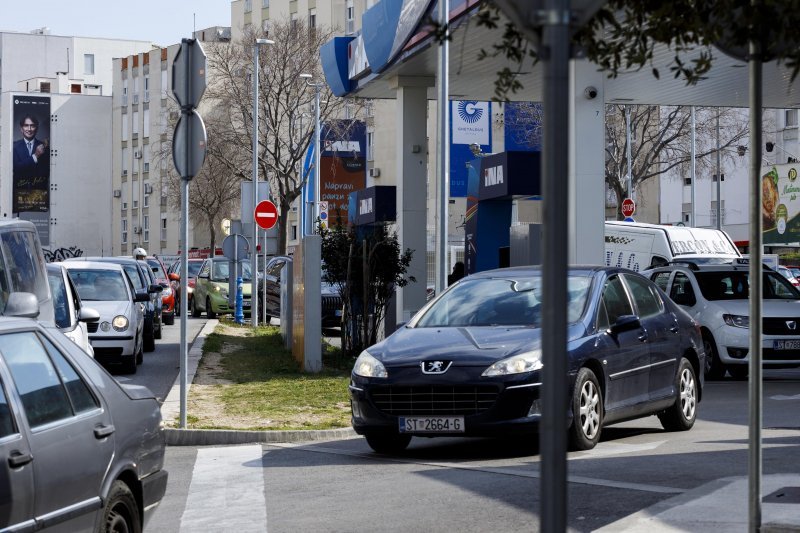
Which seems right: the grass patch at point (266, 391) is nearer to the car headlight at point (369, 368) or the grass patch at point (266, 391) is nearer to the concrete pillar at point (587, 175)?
the car headlight at point (369, 368)

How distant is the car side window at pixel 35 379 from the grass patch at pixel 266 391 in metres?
7.32

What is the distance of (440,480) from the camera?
999 centimetres

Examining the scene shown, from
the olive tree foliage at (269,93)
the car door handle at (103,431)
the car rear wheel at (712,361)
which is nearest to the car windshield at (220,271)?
the olive tree foliage at (269,93)

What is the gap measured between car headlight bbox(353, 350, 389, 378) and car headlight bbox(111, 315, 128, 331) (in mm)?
10322

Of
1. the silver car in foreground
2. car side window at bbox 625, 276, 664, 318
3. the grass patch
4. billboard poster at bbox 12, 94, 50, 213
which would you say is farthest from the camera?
billboard poster at bbox 12, 94, 50, 213

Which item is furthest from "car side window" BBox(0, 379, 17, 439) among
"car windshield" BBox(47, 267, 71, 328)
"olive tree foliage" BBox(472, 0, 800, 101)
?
"car windshield" BBox(47, 267, 71, 328)

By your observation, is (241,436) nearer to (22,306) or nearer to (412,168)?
(22,306)

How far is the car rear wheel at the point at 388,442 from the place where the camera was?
1166 cm

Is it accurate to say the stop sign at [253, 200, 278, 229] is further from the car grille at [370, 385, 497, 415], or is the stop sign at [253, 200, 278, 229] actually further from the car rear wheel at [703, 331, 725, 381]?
the car grille at [370, 385, 497, 415]

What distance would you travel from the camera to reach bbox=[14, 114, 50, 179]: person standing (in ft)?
385

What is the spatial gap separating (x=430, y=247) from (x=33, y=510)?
53.1 metres

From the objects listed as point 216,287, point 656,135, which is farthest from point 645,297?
point 656,135

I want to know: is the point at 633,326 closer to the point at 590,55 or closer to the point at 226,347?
the point at 590,55

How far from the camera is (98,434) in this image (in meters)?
6.23
